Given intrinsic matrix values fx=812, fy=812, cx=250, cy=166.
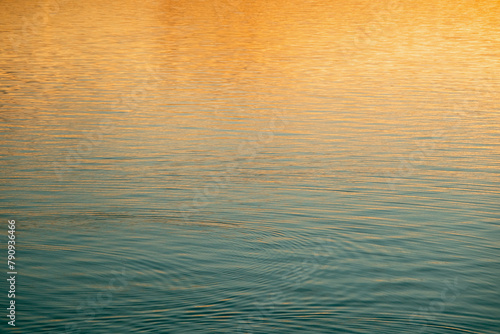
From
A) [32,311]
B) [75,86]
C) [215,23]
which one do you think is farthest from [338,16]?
[32,311]

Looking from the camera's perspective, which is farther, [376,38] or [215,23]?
[215,23]

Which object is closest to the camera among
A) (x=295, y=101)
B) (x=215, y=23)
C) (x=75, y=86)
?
(x=295, y=101)

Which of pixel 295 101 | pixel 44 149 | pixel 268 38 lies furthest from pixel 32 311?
pixel 268 38

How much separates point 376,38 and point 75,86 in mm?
19594

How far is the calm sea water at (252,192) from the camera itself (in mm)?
10516

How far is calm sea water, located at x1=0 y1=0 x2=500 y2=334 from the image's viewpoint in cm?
1052

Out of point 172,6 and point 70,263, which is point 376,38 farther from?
point 70,263

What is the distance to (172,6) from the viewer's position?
61500 millimetres

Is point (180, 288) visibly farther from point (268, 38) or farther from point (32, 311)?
point (268, 38)

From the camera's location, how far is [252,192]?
50.4 ft

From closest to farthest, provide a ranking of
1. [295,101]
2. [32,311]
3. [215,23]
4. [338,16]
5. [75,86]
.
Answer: [32,311] < [295,101] < [75,86] < [215,23] < [338,16]

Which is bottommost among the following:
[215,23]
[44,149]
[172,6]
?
[172,6]

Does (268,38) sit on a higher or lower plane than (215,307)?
lower

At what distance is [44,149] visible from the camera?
61.4 ft
